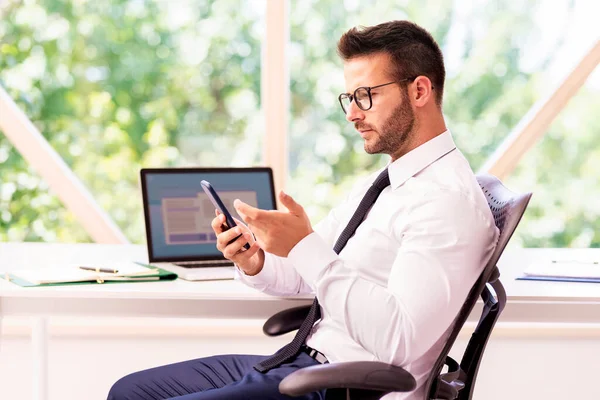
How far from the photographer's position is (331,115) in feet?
13.5

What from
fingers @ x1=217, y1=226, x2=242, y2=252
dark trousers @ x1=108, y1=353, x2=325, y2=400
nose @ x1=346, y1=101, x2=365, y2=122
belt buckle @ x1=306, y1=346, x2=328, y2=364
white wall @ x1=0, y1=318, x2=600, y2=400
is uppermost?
nose @ x1=346, y1=101, x2=365, y2=122

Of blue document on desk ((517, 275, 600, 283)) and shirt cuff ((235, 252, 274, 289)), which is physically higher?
shirt cuff ((235, 252, 274, 289))

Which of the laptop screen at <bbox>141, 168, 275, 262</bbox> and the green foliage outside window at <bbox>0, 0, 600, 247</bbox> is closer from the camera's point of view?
the laptop screen at <bbox>141, 168, 275, 262</bbox>

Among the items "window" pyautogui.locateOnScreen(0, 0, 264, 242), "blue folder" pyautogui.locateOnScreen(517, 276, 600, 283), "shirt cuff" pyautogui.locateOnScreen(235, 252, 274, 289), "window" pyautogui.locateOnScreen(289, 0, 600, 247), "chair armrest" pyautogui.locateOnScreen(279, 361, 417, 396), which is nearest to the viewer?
"chair armrest" pyautogui.locateOnScreen(279, 361, 417, 396)

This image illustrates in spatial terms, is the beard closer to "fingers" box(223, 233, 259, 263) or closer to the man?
the man

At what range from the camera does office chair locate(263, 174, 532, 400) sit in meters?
1.43

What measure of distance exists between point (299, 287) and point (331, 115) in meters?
2.15

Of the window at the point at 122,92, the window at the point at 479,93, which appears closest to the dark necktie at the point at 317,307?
the window at the point at 479,93

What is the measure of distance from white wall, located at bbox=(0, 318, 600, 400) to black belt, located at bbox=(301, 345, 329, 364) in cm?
156

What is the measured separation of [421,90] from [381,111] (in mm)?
98

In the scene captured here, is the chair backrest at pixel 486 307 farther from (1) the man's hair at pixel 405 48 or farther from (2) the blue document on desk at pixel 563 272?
(2) the blue document on desk at pixel 563 272

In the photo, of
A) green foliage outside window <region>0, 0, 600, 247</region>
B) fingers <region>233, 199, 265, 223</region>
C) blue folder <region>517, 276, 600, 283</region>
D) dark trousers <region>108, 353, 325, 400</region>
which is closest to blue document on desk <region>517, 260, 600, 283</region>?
blue folder <region>517, 276, 600, 283</region>

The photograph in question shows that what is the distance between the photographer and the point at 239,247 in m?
1.90

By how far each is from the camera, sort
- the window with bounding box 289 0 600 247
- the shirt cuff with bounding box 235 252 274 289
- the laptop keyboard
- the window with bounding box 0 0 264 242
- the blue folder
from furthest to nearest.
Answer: the window with bounding box 0 0 264 242, the window with bounding box 289 0 600 247, the laptop keyboard, the blue folder, the shirt cuff with bounding box 235 252 274 289
